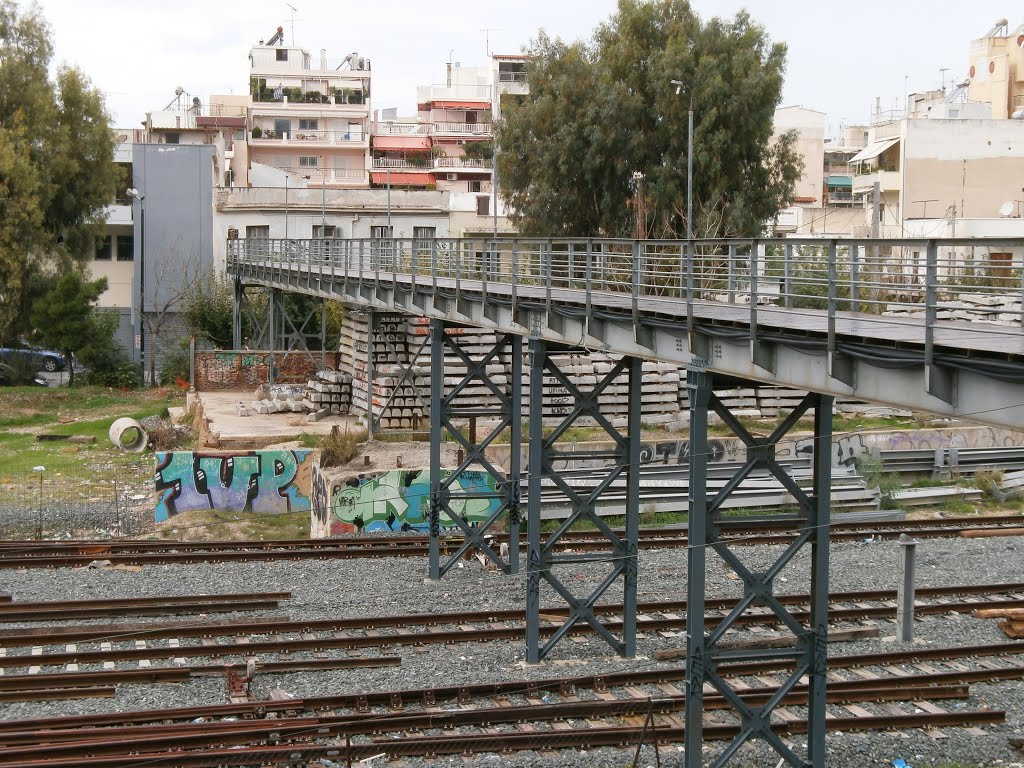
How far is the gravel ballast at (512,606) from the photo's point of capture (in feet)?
40.7

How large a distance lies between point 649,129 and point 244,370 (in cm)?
1526

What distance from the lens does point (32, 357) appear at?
46344mm

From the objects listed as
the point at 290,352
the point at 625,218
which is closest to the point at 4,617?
the point at 290,352

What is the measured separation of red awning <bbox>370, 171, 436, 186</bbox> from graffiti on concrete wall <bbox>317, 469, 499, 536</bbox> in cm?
5134

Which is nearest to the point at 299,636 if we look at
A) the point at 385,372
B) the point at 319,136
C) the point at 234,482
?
the point at 234,482

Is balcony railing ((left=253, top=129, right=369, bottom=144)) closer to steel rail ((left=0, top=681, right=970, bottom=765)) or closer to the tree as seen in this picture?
the tree

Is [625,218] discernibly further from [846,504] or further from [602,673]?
[602,673]

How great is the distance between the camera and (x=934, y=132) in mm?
43500

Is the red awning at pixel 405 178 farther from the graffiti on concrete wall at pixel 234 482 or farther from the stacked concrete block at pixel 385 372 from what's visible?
the graffiti on concrete wall at pixel 234 482

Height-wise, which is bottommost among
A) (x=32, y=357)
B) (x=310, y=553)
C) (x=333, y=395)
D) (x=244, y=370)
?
(x=310, y=553)

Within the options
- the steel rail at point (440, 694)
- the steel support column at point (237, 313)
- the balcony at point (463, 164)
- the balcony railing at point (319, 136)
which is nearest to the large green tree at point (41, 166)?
the steel support column at point (237, 313)

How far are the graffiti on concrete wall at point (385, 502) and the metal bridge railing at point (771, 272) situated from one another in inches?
143

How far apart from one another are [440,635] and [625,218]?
96.3 ft

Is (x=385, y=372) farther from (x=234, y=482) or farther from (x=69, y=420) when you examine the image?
(x=69, y=420)
